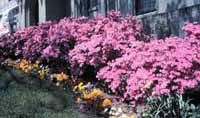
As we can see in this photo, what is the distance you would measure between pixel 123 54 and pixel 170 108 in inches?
126

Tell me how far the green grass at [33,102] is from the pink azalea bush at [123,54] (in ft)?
3.06

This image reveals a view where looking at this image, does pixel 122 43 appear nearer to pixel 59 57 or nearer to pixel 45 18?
pixel 59 57

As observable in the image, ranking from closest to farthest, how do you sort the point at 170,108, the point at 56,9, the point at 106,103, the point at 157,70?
the point at 170,108, the point at 157,70, the point at 106,103, the point at 56,9

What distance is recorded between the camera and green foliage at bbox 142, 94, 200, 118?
716 cm

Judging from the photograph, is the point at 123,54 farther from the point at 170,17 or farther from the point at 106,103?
the point at 170,17

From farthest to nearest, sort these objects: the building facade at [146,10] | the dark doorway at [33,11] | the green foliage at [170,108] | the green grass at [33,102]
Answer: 1. the dark doorway at [33,11]
2. the building facade at [146,10]
3. the green grass at [33,102]
4. the green foliage at [170,108]

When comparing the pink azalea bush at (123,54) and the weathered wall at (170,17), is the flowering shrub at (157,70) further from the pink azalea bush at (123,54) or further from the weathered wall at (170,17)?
the weathered wall at (170,17)

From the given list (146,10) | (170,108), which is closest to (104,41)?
(170,108)

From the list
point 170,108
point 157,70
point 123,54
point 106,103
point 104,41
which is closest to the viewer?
point 170,108

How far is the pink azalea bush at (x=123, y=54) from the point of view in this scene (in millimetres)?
8117

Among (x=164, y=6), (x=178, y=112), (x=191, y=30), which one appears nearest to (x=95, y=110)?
(x=178, y=112)

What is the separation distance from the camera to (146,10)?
14.7 m

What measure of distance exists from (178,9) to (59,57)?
3222 mm

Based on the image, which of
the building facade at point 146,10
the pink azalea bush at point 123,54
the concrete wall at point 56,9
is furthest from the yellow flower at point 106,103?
the concrete wall at point 56,9
